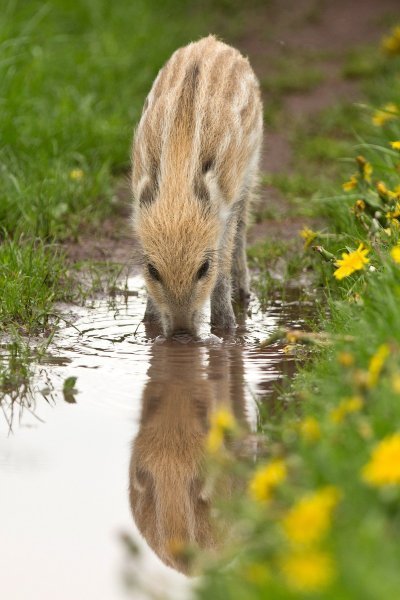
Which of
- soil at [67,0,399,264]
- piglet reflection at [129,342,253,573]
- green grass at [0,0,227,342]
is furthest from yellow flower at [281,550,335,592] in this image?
soil at [67,0,399,264]

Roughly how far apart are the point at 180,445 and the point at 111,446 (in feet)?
0.89

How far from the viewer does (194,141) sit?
20.3 feet

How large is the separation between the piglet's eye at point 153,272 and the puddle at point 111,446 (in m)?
0.34

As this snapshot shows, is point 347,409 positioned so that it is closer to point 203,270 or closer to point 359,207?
point 203,270

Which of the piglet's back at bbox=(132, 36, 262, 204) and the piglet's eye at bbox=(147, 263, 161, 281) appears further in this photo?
the piglet's back at bbox=(132, 36, 262, 204)

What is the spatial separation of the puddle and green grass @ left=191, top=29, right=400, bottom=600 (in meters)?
0.22

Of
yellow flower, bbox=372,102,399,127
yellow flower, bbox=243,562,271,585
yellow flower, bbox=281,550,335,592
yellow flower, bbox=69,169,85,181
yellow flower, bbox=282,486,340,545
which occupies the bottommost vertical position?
yellow flower, bbox=243,562,271,585

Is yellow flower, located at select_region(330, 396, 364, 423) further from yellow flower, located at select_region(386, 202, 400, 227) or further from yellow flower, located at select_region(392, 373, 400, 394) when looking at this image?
yellow flower, located at select_region(386, 202, 400, 227)

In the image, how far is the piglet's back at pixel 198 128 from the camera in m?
6.11

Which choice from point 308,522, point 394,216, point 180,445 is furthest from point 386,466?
point 394,216

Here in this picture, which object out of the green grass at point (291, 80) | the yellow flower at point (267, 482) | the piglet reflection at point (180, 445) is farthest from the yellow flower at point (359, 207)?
the green grass at point (291, 80)

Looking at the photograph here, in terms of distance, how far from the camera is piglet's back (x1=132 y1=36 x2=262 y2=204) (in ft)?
20.1

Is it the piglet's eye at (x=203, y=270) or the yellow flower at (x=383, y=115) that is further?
the yellow flower at (x=383, y=115)

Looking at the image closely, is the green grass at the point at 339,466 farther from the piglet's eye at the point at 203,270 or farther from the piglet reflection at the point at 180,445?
the piglet's eye at the point at 203,270
